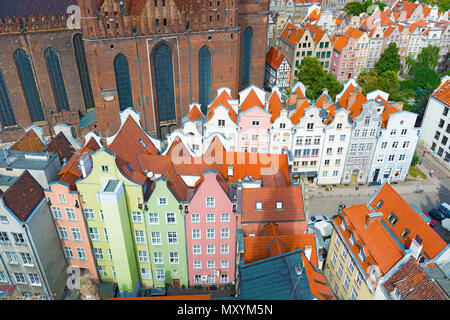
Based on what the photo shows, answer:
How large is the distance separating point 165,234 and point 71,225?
9.79 m

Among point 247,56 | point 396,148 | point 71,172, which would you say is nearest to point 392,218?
point 396,148

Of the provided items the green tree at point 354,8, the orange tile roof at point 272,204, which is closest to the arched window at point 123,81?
the orange tile roof at point 272,204

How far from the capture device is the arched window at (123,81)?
58969mm

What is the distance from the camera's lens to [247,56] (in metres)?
75.9

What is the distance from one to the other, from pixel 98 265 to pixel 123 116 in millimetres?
17820

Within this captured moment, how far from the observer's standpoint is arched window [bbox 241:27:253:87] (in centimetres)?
7350

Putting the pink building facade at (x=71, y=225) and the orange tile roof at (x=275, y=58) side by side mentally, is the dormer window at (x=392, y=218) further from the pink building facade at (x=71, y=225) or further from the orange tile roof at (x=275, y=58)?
the orange tile roof at (x=275, y=58)

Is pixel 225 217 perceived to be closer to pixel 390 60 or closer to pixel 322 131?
pixel 322 131

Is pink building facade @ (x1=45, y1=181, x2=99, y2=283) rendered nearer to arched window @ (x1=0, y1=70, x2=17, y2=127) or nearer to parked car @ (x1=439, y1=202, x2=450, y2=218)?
arched window @ (x1=0, y1=70, x2=17, y2=127)

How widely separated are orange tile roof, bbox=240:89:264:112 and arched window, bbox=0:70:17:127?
4279cm

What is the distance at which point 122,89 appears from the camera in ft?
202

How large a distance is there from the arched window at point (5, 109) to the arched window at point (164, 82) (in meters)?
27.1
